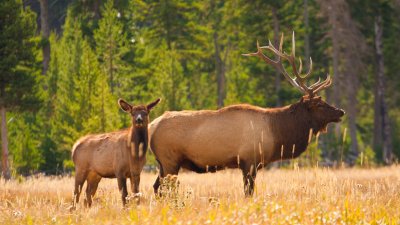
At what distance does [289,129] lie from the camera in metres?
11.9

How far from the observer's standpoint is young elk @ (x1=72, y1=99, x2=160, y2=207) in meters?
11.1

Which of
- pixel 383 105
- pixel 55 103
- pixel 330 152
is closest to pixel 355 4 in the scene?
pixel 383 105

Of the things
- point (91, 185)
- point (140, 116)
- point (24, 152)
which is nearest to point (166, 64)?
point (24, 152)

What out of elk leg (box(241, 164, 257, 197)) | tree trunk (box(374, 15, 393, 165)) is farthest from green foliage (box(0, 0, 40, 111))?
tree trunk (box(374, 15, 393, 165))

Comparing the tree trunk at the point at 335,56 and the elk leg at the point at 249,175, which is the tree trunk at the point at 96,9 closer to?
the tree trunk at the point at 335,56

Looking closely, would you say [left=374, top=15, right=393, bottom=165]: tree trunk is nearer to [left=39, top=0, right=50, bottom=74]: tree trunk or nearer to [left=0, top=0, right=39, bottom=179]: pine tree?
[left=39, top=0, right=50, bottom=74]: tree trunk

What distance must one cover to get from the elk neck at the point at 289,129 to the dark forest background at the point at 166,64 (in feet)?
37.4

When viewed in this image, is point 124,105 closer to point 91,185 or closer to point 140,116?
point 140,116

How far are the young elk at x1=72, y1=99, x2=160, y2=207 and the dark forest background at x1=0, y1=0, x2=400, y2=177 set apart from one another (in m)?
9.10

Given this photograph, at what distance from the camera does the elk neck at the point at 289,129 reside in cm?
1176

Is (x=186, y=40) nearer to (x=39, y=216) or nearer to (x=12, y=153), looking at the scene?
(x=12, y=153)

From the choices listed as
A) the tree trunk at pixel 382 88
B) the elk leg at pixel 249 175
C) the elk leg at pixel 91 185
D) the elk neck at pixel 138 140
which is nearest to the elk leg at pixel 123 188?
the elk neck at pixel 138 140

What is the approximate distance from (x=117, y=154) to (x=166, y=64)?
60.1 ft

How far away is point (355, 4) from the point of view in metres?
39.0
